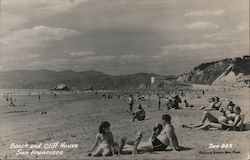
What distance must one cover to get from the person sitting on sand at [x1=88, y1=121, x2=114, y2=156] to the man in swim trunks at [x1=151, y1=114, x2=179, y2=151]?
80 cm

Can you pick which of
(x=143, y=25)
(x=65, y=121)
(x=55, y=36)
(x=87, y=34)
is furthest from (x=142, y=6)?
(x=65, y=121)

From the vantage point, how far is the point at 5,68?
30.5 ft

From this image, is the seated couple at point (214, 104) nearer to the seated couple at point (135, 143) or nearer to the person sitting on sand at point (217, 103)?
the person sitting on sand at point (217, 103)

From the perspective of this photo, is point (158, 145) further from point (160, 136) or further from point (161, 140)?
point (160, 136)

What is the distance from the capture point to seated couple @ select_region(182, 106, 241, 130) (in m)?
8.98

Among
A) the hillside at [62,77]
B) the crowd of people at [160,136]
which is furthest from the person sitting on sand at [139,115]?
the crowd of people at [160,136]

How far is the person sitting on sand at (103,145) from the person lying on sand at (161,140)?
1.06 ft

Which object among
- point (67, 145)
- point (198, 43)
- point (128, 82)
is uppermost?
point (198, 43)

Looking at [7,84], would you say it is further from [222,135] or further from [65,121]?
[222,135]

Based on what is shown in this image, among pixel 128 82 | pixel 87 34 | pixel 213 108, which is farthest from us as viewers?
pixel 128 82

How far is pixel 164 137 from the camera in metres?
8.40

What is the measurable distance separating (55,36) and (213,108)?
386 cm

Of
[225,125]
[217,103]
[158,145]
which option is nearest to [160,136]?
[158,145]

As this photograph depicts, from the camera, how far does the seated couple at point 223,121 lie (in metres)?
8.98
